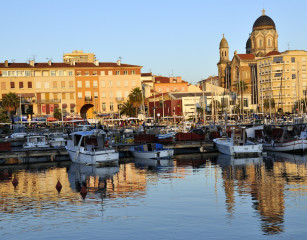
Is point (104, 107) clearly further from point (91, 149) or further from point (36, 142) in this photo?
point (91, 149)

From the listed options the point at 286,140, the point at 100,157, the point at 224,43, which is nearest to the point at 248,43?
the point at 224,43

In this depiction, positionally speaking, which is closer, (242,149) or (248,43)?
(242,149)

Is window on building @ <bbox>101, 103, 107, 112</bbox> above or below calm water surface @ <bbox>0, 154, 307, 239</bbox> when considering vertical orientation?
above

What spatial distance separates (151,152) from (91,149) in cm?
728

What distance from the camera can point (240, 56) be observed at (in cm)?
16512

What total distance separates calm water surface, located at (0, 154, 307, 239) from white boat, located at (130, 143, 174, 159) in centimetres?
677

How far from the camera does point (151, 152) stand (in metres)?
54.7

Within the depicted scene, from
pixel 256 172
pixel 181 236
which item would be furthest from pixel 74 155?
pixel 181 236

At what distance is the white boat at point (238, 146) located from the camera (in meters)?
54.9

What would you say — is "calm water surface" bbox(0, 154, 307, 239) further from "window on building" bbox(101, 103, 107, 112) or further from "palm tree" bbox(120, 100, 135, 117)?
"window on building" bbox(101, 103, 107, 112)

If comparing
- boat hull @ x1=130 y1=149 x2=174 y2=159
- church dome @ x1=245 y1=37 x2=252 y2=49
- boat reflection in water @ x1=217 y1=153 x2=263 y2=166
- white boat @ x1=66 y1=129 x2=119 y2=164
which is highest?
church dome @ x1=245 y1=37 x2=252 y2=49

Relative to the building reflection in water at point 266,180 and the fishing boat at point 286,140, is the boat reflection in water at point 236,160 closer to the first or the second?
the building reflection in water at point 266,180

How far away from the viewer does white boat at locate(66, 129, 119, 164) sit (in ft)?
161

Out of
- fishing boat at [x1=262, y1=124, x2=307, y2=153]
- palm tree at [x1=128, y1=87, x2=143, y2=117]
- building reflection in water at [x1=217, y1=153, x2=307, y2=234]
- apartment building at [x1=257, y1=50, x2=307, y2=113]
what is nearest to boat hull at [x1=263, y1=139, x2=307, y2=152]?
fishing boat at [x1=262, y1=124, x2=307, y2=153]
